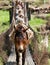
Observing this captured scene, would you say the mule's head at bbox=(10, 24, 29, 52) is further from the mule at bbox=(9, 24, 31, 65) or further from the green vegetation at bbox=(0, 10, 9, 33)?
the green vegetation at bbox=(0, 10, 9, 33)

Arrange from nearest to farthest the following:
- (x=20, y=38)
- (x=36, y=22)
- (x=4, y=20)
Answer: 1. (x=20, y=38)
2. (x=36, y=22)
3. (x=4, y=20)

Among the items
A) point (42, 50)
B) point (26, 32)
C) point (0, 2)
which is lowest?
point (0, 2)

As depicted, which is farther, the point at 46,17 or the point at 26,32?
the point at 46,17

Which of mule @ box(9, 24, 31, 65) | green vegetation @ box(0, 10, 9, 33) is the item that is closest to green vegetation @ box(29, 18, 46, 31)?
green vegetation @ box(0, 10, 9, 33)

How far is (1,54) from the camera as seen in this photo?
23.6 feet

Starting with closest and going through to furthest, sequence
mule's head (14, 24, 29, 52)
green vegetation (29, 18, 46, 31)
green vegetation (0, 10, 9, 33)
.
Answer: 1. mule's head (14, 24, 29, 52)
2. green vegetation (0, 10, 9, 33)
3. green vegetation (29, 18, 46, 31)

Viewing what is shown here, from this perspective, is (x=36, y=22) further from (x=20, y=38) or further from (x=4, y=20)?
(x=20, y=38)

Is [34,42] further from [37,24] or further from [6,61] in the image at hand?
[37,24]

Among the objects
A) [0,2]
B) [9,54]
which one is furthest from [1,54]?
[0,2]

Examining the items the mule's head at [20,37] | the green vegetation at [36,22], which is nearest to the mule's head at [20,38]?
the mule's head at [20,37]

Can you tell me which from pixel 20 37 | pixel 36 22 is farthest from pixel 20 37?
pixel 36 22

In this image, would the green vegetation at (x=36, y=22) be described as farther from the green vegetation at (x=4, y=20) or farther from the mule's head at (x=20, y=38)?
the mule's head at (x=20, y=38)

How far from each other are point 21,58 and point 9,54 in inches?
43.3

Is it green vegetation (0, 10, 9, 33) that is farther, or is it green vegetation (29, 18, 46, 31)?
green vegetation (29, 18, 46, 31)
